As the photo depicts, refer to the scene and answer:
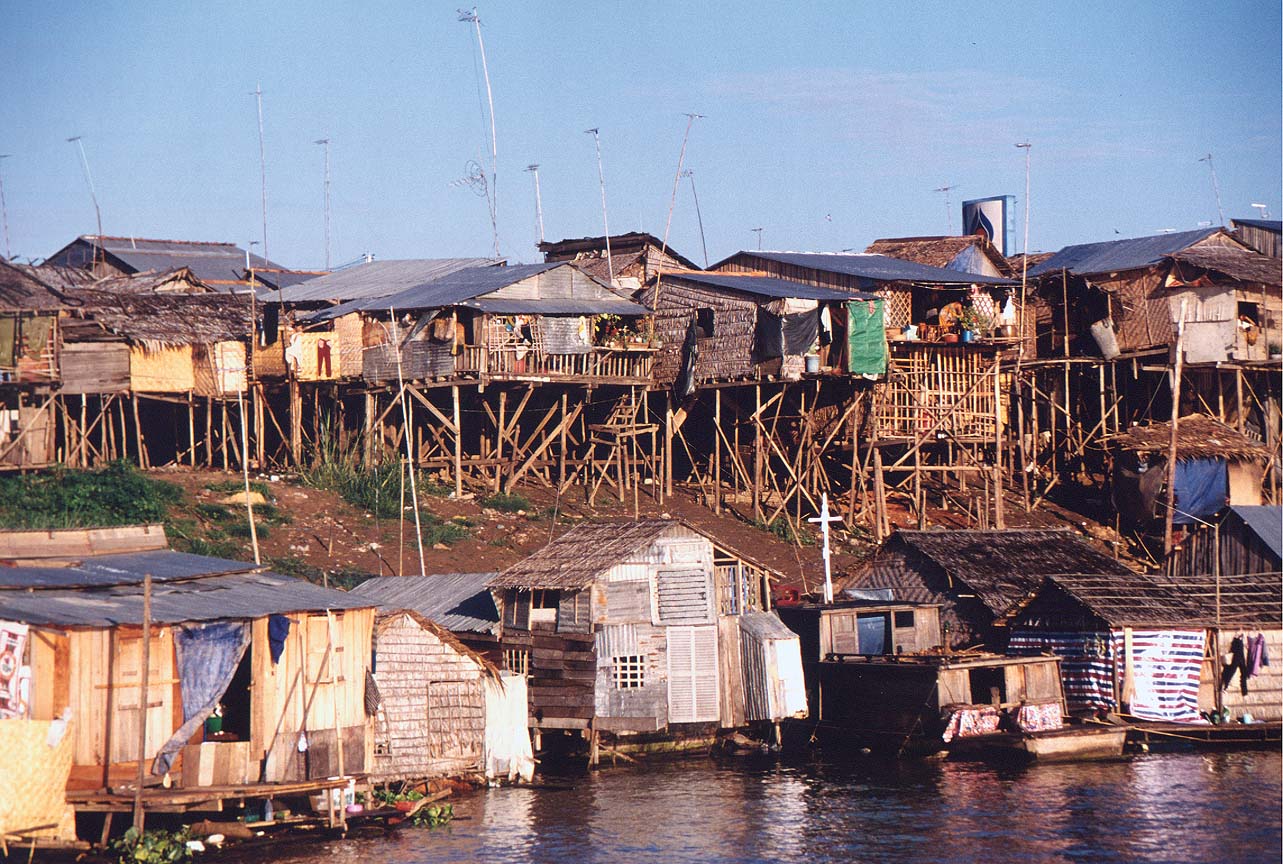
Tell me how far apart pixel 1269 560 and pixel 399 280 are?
80.0 feet

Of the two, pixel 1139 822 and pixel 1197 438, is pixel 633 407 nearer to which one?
pixel 1197 438

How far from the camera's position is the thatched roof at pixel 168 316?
145 ft

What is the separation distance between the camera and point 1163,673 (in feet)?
101

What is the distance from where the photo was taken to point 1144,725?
30484 mm

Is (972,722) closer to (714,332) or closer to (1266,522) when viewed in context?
(1266,522)

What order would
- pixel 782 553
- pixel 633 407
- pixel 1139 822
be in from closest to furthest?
pixel 1139 822 → pixel 782 553 → pixel 633 407

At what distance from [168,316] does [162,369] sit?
1.73 meters

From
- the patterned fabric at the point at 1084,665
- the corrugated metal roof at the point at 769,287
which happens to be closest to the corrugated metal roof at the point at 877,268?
the corrugated metal roof at the point at 769,287

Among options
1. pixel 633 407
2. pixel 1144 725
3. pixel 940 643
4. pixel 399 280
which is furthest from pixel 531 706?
pixel 399 280

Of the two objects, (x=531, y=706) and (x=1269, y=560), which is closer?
(x=531, y=706)

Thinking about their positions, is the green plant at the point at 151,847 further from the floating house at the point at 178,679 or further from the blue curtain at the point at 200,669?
the blue curtain at the point at 200,669

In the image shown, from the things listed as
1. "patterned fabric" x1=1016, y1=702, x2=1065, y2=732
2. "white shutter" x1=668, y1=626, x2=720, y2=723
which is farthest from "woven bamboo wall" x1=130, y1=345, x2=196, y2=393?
"patterned fabric" x1=1016, y1=702, x2=1065, y2=732

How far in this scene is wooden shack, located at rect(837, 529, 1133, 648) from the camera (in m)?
32.7

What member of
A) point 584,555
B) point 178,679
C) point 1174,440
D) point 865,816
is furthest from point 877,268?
point 178,679
